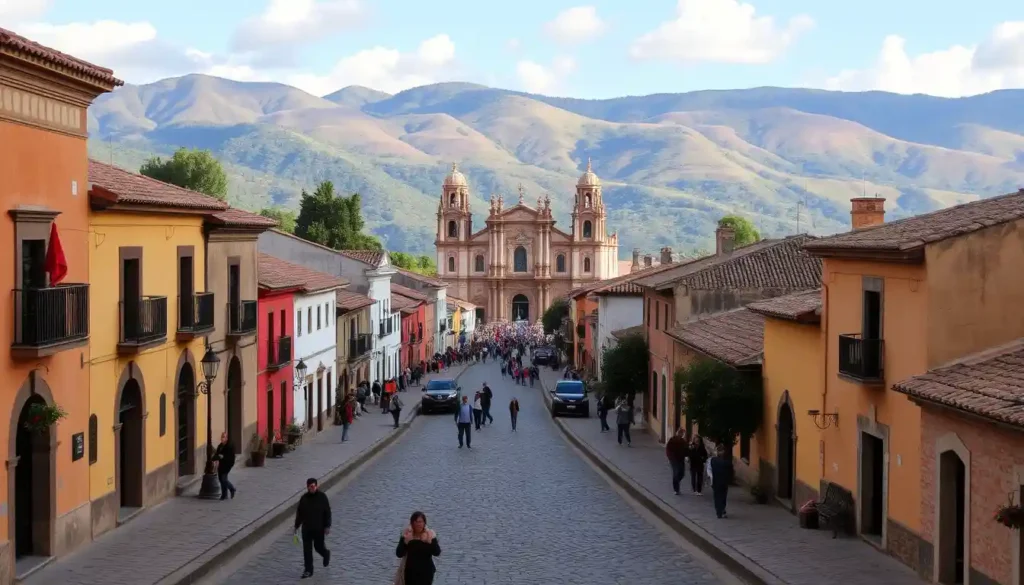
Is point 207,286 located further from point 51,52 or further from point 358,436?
point 358,436

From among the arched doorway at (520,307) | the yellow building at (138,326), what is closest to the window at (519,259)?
the arched doorway at (520,307)

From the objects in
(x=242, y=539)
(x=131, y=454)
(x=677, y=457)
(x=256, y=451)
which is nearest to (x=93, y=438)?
(x=131, y=454)

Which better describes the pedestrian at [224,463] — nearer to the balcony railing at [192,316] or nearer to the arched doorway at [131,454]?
the arched doorway at [131,454]

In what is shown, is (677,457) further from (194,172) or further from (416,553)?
(194,172)

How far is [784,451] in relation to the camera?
23.9 meters

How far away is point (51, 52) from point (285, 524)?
9.34m

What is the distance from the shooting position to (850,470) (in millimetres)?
19922

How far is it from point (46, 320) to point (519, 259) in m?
131

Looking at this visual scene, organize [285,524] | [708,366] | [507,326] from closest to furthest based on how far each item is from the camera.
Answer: [285,524]
[708,366]
[507,326]

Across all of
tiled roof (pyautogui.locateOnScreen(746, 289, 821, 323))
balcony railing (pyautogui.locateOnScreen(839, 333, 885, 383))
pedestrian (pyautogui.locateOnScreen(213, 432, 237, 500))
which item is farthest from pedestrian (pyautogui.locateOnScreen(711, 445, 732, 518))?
pedestrian (pyautogui.locateOnScreen(213, 432, 237, 500))

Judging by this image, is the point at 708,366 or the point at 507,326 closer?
the point at 708,366

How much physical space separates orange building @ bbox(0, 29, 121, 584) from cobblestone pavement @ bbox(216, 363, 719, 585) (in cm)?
267

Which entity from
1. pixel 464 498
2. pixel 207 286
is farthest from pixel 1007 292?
pixel 207 286

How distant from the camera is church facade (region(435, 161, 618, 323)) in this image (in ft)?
479
